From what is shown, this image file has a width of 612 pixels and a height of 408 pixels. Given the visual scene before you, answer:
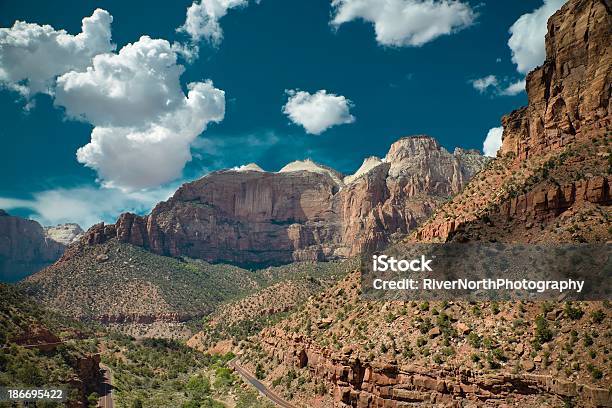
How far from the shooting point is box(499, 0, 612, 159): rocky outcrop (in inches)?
2002

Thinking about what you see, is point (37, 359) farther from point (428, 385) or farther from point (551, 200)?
point (551, 200)

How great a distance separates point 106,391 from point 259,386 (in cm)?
1952

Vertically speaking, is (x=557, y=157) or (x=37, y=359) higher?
(x=557, y=157)

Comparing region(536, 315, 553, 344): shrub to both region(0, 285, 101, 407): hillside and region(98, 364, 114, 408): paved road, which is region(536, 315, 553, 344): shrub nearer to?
region(0, 285, 101, 407): hillside

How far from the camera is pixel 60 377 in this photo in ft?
164

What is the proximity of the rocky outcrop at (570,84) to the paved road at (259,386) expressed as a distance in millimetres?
41944

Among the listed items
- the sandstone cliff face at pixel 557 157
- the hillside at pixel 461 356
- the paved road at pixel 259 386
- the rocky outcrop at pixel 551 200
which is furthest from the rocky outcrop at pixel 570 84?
the paved road at pixel 259 386

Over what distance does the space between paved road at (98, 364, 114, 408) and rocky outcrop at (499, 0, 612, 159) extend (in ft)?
193

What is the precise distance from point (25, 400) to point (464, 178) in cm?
17032

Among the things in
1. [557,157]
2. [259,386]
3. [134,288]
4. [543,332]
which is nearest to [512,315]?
[543,332]

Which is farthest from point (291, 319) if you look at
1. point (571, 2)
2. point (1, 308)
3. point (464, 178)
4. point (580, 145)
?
point (464, 178)

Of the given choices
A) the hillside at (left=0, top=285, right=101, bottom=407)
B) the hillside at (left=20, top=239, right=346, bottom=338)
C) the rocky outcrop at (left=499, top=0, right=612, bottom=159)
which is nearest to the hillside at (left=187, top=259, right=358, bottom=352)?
the hillside at (left=20, top=239, right=346, bottom=338)

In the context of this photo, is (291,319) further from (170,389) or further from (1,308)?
(1,308)

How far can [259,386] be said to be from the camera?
63.3 metres
